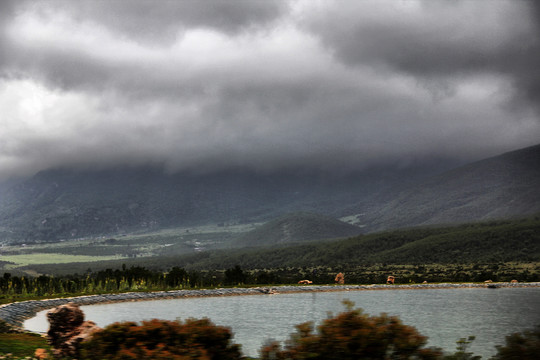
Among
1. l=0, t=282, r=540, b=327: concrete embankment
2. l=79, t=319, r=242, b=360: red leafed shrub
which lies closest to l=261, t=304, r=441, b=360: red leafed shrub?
l=79, t=319, r=242, b=360: red leafed shrub

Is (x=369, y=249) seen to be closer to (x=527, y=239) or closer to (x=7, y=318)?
(x=527, y=239)

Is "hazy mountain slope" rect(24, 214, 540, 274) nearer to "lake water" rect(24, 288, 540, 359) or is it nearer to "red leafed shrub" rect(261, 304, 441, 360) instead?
"lake water" rect(24, 288, 540, 359)

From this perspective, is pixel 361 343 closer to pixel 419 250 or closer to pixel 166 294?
pixel 166 294

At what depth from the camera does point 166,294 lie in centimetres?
4703

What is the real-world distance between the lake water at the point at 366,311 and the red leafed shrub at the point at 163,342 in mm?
5979

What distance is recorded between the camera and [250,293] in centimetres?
4966

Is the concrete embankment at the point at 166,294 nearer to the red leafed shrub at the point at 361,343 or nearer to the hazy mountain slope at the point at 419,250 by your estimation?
the red leafed shrub at the point at 361,343

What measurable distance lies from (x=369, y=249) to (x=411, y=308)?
421 ft

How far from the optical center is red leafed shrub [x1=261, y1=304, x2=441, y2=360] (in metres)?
10.3

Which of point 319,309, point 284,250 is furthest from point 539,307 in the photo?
point 284,250

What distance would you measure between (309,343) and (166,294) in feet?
127

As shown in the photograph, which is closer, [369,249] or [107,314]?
[107,314]

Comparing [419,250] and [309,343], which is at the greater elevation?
[419,250]

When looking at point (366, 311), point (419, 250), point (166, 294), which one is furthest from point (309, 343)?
point (419, 250)
